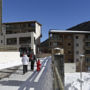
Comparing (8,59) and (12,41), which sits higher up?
(12,41)

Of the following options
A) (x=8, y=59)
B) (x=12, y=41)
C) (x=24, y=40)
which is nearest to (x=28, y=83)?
(x=8, y=59)

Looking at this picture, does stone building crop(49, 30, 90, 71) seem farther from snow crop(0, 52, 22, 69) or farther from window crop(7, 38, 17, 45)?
snow crop(0, 52, 22, 69)

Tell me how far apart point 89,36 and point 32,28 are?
21048 millimetres

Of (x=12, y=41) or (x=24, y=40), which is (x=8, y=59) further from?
(x=12, y=41)

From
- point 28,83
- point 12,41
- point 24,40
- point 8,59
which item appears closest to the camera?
point 28,83

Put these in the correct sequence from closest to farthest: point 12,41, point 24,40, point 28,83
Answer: point 28,83, point 24,40, point 12,41

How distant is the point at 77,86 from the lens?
52.1ft

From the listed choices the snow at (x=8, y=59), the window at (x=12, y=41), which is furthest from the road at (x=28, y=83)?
the window at (x=12, y=41)

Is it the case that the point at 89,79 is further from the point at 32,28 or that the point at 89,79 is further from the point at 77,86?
the point at 32,28

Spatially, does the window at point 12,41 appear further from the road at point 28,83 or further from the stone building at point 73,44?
the road at point 28,83

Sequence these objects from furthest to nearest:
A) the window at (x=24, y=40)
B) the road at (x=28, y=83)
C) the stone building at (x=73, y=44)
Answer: the stone building at (x=73, y=44), the window at (x=24, y=40), the road at (x=28, y=83)

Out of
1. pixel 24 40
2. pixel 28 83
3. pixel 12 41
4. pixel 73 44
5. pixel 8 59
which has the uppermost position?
pixel 24 40

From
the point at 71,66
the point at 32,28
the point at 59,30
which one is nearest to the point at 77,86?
the point at 71,66

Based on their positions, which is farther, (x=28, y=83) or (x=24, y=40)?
(x=24, y=40)
